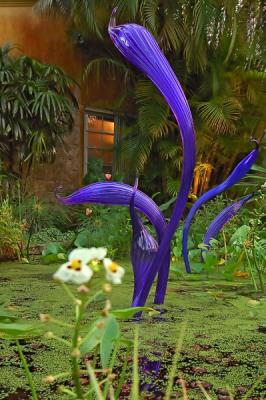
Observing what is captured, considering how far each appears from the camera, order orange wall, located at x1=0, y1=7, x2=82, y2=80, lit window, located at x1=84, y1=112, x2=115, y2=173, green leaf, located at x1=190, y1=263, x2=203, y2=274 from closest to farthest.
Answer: green leaf, located at x1=190, y1=263, x2=203, y2=274 < orange wall, located at x1=0, y1=7, x2=82, y2=80 < lit window, located at x1=84, y1=112, x2=115, y2=173

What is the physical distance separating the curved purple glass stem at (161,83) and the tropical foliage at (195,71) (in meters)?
4.54

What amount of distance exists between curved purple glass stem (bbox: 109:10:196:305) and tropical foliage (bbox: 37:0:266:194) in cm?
454

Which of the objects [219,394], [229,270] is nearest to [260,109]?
[229,270]

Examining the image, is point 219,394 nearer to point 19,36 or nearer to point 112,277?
point 112,277

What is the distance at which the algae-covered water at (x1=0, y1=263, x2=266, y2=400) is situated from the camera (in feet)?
4.82

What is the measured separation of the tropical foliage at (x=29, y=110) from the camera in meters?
6.23

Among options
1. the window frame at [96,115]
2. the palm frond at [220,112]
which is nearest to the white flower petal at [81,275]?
the palm frond at [220,112]

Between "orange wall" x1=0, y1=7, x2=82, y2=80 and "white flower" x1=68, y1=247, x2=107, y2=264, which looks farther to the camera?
"orange wall" x1=0, y1=7, x2=82, y2=80

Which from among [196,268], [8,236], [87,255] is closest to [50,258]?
[8,236]

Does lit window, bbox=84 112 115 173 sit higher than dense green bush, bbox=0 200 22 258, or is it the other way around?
lit window, bbox=84 112 115 173

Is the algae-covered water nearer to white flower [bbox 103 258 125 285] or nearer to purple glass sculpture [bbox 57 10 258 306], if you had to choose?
white flower [bbox 103 258 125 285]

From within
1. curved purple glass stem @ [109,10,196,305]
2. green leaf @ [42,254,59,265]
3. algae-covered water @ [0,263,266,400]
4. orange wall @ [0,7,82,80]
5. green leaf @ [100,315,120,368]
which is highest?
orange wall @ [0,7,82,80]

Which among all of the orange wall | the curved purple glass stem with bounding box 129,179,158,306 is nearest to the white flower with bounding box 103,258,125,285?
the curved purple glass stem with bounding box 129,179,158,306

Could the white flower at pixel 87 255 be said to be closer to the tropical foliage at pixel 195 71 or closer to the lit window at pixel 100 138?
the tropical foliage at pixel 195 71
